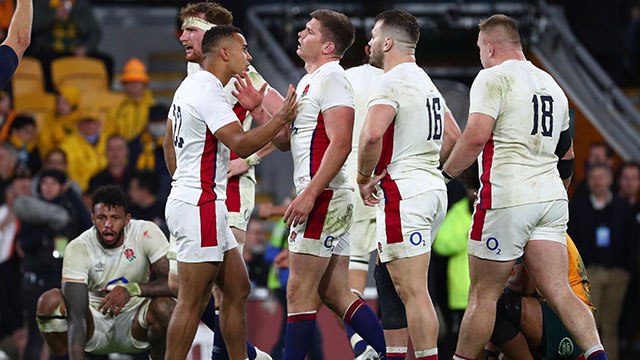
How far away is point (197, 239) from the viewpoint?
5.90 metres

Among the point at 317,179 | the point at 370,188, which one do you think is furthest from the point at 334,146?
the point at 370,188

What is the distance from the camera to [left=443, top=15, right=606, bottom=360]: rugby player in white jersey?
6.06 meters

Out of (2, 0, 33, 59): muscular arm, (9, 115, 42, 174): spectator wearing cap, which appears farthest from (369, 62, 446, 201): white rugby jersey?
(9, 115, 42, 174): spectator wearing cap

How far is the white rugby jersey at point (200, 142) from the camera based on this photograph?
5887 mm

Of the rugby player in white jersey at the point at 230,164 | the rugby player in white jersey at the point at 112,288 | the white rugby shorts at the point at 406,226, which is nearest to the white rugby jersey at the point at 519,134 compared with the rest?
the white rugby shorts at the point at 406,226

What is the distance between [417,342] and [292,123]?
60.4 inches

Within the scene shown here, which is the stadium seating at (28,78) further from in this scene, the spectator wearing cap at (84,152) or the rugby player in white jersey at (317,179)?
the rugby player in white jersey at (317,179)

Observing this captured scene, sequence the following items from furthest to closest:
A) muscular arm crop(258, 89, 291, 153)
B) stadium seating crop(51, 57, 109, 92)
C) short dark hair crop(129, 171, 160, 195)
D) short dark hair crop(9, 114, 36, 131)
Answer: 1. stadium seating crop(51, 57, 109, 92)
2. short dark hair crop(9, 114, 36, 131)
3. short dark hair crop(129, 171, 160, 195)
4. muscular arm crop(258, 89, 291, 153)

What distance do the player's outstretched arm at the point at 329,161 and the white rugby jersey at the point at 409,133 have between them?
203 millimetres

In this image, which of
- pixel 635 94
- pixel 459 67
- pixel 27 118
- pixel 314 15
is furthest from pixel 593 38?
pixel 314 15

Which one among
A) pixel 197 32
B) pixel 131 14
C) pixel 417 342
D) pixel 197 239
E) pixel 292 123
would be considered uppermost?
pixel 131 14

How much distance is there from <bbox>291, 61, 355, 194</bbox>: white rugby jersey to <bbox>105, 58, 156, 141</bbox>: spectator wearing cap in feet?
21.0

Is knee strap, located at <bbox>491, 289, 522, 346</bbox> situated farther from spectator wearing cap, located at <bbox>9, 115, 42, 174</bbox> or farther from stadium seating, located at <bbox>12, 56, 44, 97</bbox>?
stadium seating, located at <bbox>12, 56, 44, 97</bbox>

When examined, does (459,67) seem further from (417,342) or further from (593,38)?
(417,342)
